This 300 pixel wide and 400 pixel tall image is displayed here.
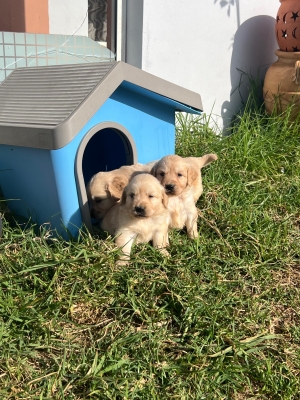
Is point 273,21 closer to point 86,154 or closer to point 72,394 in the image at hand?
point 86,154

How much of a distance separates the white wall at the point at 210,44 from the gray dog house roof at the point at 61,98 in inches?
51.6

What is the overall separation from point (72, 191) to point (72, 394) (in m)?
1.42

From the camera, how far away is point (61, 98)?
3582mm

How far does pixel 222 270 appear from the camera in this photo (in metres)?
3.32

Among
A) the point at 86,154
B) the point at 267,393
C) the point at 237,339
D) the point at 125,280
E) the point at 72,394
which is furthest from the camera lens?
the point at 86,154

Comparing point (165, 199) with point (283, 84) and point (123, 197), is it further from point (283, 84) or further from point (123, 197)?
point (283, 84)

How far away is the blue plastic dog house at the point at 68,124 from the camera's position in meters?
3.32

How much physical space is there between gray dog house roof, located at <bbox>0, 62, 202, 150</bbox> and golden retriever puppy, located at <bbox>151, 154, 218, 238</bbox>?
569 mm

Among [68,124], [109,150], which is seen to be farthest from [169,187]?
[109,150]

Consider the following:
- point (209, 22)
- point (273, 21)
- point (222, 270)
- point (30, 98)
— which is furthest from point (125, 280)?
point (273, 21)

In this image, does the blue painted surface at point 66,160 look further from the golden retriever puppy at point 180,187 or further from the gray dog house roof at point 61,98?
the golden retriever puppy at point 180,187

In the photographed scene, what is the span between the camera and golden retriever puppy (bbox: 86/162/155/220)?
3572mm

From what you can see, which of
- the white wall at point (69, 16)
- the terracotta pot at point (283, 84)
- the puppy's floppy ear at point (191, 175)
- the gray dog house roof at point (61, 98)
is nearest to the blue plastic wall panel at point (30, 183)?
the gray dog house roof at point (61, 98)

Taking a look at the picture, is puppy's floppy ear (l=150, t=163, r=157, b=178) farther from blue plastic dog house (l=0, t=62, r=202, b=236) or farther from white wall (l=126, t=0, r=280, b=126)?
white wall (l=126, t=0, r=280, b=126)
